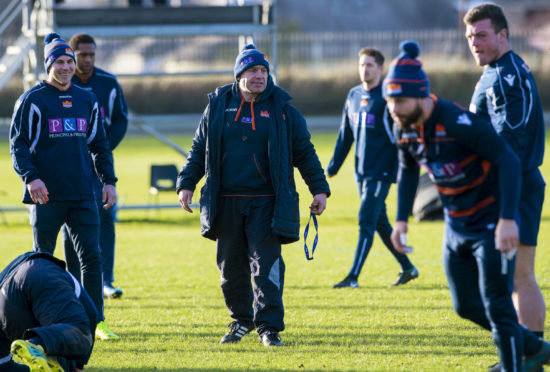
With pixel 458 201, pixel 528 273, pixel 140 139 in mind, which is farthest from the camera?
pixel 140 139

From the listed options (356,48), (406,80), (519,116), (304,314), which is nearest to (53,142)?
(304,314)

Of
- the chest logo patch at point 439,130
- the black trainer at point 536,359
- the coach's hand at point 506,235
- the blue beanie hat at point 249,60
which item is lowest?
the black trainer at point 536,359

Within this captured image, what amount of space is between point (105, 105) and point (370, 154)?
111 inches

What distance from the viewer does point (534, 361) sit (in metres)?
4.77

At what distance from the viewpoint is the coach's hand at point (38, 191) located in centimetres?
627

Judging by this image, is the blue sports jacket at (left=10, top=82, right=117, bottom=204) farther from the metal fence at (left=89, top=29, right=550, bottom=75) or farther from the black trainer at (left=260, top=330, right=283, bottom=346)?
the metal fence at (left=89, top=29, right=550, bottom=75)

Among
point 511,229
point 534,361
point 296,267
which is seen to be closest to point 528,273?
point 534,361

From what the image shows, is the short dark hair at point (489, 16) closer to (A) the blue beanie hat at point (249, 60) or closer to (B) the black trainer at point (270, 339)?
(A) the blue beanie hat at point (249, 60)

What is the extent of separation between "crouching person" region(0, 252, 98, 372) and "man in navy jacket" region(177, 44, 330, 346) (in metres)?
1.70

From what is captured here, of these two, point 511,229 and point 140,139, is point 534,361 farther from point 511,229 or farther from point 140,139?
point 140,139

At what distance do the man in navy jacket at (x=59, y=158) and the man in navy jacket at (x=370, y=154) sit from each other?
316 centimetres

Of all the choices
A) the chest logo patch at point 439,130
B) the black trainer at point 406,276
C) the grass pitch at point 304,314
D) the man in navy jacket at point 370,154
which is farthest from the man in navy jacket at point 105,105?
the chest logo patch at point 439,130

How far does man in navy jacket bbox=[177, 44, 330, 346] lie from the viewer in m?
6.37

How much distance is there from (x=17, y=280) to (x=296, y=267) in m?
6.07
